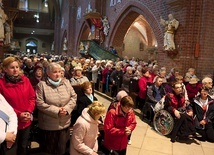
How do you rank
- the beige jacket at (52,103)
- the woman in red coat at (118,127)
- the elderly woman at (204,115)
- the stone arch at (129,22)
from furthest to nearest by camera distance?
the stone arch at (129,22), the elderly woman at (204,115), the woman in red coat at (118,127), the beige jacket at (52,103)

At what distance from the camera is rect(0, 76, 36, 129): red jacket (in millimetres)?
2719

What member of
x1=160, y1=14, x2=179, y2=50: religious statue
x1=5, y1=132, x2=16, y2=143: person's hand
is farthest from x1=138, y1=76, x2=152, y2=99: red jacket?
x1=5, y1=132, x2=16, y2=143: person's hand

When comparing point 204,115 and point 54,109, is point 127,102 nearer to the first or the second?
point 54,109

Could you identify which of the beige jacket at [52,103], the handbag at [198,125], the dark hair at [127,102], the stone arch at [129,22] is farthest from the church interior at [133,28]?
the beige jacket at [52,103]

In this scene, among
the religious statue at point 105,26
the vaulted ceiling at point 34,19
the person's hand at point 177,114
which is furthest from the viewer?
the vaulted ceiling at point 34,19

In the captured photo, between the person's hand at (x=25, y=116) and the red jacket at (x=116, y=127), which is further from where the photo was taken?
the red jacket at (x=116, y=127)

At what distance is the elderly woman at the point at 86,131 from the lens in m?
2.70

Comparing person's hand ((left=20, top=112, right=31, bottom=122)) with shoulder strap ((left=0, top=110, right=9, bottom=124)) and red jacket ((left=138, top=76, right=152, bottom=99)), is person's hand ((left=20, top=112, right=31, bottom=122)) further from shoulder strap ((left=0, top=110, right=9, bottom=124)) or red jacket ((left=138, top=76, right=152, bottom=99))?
red jacket ((left=138, top=76, right=152, bottom=99))

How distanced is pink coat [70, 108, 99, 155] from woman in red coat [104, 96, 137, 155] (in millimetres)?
401

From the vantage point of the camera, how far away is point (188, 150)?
4.29 meters

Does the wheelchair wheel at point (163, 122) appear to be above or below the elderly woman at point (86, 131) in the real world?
below

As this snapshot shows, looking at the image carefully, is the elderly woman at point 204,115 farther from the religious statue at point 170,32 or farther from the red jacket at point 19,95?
the religious statue at point 170,32

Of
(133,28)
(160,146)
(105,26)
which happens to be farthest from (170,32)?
(133,28)

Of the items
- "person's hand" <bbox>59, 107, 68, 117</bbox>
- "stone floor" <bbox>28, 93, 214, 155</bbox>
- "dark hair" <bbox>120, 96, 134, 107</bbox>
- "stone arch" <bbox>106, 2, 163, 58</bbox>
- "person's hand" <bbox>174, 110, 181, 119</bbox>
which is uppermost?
"stone arch" <bbox>106, 2, 163, 58</bbox>
